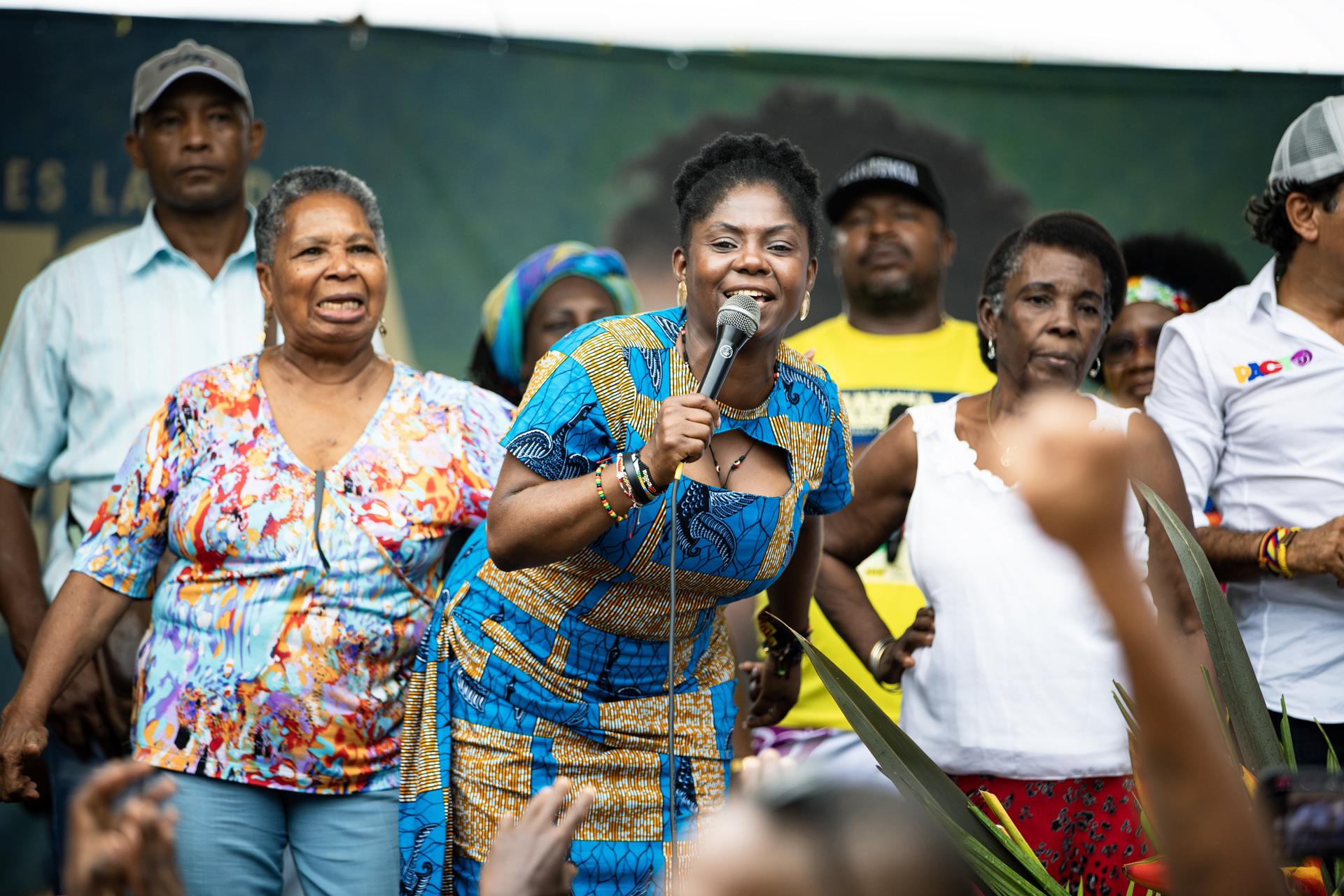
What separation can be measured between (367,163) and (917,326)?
193 cm

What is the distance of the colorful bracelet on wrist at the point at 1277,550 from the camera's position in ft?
9.82

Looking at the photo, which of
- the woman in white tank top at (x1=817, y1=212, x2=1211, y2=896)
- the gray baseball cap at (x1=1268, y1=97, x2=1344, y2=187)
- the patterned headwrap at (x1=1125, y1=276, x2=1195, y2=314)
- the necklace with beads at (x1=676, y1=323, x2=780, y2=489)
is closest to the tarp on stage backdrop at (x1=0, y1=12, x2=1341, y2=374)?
the patterned headwrap at (x1=1125, y1=276, x2=1195, y2=314)

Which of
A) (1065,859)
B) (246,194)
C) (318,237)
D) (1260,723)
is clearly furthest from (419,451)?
(246,194)

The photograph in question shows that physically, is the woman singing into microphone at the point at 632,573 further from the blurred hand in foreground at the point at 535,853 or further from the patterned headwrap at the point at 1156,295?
the patterned headwrap at the point at 1156,295

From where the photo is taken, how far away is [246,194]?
4.64m

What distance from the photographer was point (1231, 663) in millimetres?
1877

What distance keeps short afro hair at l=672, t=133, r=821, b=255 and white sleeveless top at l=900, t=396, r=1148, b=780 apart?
2.31ft

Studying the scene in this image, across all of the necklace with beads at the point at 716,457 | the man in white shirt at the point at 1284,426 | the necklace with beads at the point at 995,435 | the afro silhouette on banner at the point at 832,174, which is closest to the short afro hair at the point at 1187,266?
the afro silhouette on banner at the point at 832,174

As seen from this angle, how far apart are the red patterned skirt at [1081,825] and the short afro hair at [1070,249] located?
1012mm

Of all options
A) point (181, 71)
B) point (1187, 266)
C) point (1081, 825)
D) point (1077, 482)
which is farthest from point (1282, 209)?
point (181, 71)

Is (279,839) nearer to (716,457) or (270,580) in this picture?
(270,580)

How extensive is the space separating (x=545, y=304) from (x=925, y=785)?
2.57m

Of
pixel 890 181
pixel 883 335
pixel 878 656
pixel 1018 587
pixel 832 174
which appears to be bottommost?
pixel 878 656

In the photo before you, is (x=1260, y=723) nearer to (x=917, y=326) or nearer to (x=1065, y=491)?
(x=1065, y=491)
